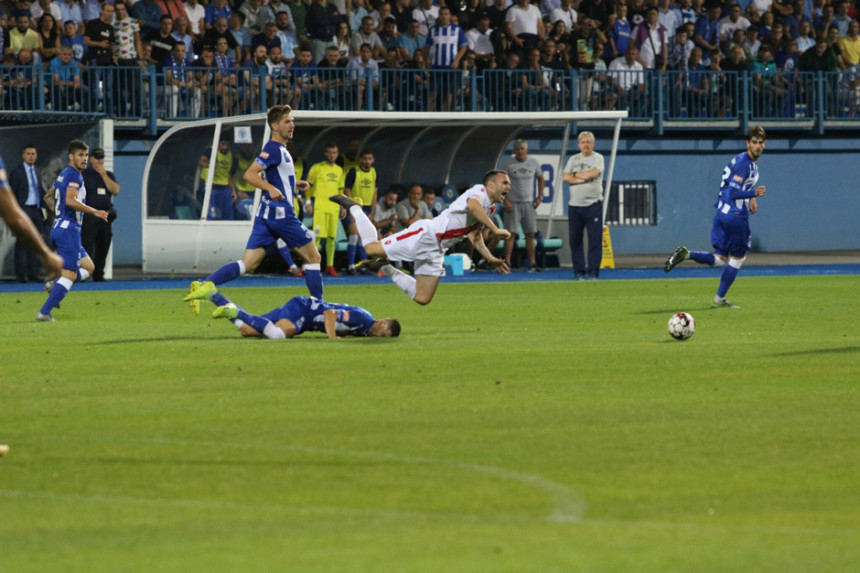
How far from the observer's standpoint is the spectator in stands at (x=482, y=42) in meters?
33.2

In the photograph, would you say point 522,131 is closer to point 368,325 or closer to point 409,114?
point 409,114

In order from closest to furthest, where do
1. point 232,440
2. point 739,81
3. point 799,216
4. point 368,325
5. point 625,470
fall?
1. point 625,470
2. point 232,440
3. point 368,325
4. point 739,81
5. point 799,216

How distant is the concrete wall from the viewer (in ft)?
120

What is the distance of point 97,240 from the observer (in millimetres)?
26750

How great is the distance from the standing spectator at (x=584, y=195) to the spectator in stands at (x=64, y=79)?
957 cm

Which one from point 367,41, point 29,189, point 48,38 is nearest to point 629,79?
point 367,41

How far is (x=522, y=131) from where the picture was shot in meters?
32.7

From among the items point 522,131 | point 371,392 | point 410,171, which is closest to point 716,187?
point 522,131

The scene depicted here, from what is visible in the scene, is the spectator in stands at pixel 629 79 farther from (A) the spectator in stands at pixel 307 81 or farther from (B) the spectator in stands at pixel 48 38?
(B) the spectator in stands at pixel 48 38

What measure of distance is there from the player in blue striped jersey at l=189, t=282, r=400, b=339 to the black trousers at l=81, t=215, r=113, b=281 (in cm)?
1237

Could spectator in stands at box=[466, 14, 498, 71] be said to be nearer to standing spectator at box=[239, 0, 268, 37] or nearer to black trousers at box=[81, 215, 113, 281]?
standing spectator at box=[239, 0, 268, 37]

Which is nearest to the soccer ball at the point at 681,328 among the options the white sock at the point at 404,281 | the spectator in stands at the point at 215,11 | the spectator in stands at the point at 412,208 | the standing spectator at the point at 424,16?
the white sock at the point at 404,281

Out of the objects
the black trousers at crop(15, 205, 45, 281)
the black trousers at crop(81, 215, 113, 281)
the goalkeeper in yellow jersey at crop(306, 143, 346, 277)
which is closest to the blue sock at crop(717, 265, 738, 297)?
the goalkeeper in yellow jersey at crop(306, 143, 346, 277)

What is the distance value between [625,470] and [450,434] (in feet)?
4.76
